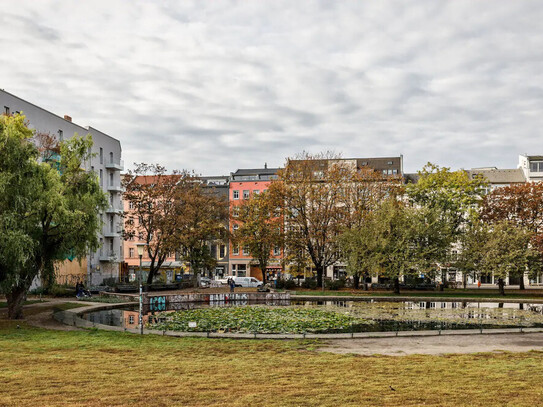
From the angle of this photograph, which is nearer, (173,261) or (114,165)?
(114,165)

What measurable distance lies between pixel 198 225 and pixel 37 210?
3667cm

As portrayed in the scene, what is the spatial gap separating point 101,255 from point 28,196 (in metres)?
49.3

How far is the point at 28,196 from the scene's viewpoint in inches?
1118

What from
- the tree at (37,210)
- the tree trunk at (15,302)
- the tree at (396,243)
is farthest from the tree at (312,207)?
the tree trunk at (15,302)

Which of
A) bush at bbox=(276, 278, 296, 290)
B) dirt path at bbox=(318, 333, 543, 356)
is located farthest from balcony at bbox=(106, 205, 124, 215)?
dirt path at bbox=(318, 333, 543, 356)

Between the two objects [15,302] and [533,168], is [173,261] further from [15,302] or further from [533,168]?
[15,302]

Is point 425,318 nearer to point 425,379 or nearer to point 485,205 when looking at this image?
point 425,379

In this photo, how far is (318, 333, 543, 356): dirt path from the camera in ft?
64.9

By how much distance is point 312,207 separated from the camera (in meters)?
62.4

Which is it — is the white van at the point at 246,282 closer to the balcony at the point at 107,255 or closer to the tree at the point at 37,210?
the balcony at the point at 107,255

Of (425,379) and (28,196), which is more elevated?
(28,196)

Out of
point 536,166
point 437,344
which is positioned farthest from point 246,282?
point 437,344

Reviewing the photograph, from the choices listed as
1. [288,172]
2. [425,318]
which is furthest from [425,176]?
[425,318]

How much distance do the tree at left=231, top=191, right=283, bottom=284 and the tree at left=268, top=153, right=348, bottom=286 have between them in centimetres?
125
